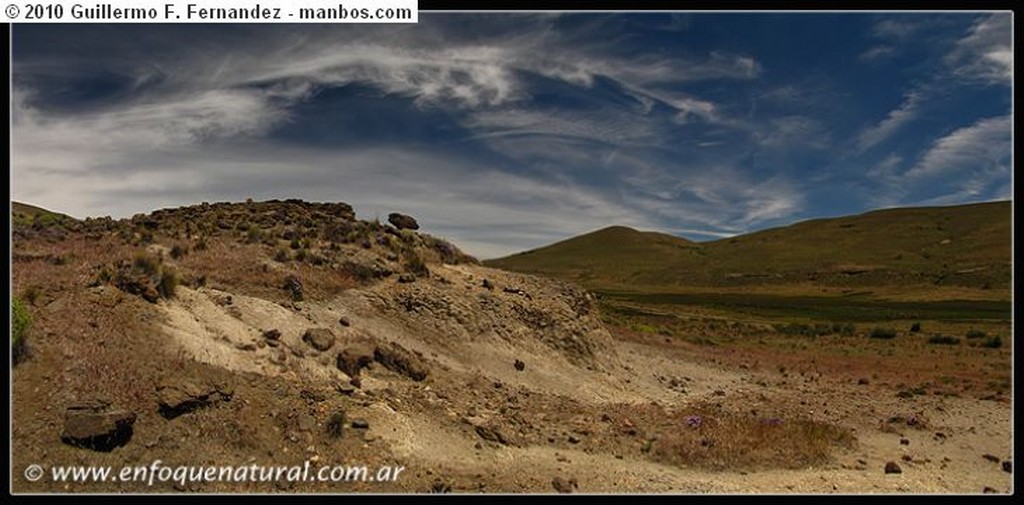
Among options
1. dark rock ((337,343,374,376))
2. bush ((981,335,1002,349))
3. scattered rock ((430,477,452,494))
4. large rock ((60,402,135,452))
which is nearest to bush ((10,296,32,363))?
large rock ((60,402,135,452))

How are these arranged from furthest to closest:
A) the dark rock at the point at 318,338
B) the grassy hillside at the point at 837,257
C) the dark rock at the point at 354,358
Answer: the grassy hillside at the point at 837,257 → the dark rock at the point at 318,338 → the dark rock at the point at 354,358

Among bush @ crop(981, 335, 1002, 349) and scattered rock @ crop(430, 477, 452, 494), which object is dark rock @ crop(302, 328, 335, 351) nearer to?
scattered rock @ crop(430, 477, 452, 494)

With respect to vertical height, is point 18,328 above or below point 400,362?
above

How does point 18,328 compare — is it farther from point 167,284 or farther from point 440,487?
point 440,487

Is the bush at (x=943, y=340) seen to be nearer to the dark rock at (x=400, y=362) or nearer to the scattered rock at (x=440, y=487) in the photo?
the dark rock at (x=400, y=362)

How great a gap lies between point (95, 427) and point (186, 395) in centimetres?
145

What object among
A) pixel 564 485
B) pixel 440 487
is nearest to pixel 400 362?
pixel 440 487

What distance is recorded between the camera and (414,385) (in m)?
13.2

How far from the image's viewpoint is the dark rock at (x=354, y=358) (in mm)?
12836

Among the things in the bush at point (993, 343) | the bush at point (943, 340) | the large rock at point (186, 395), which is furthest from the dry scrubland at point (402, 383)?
the bush at point (943, 340)

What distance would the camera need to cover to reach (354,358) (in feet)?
42.9

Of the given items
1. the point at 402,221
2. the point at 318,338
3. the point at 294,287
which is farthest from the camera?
the point at 402,221

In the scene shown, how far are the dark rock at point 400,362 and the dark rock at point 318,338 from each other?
3.62ft

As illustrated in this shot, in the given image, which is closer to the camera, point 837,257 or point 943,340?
point 943,340
